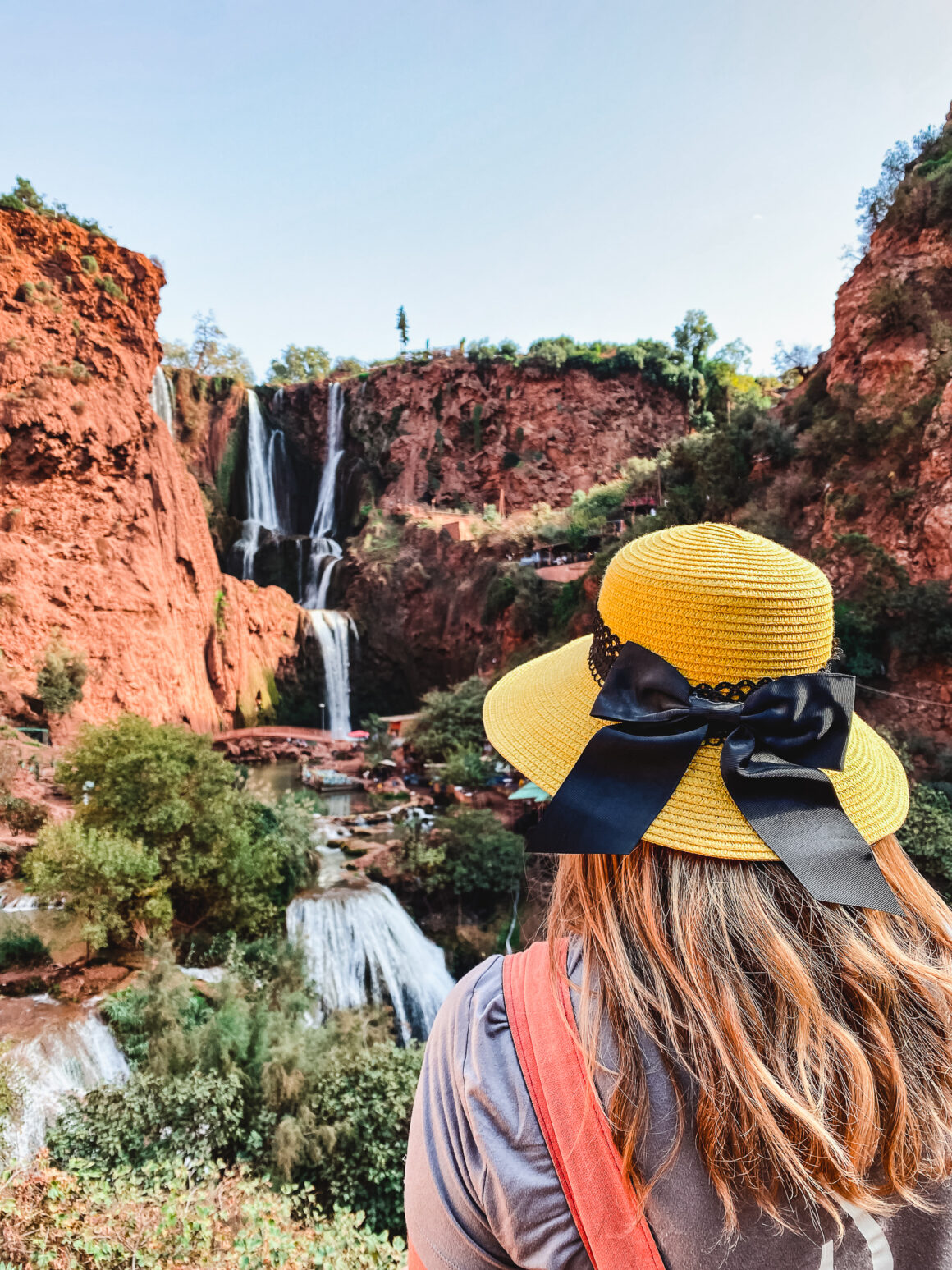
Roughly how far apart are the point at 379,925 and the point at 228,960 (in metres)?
2.24

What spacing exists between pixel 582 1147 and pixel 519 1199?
75 mm

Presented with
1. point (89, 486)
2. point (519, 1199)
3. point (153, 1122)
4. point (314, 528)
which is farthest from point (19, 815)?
point (314, 528)

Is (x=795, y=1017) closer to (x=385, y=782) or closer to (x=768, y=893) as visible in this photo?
(x=768, y=893)

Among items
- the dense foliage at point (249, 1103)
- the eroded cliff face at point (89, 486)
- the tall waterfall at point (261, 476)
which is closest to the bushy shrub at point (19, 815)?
the dense foliage at point (249, 1103)

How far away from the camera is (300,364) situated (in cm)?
3225

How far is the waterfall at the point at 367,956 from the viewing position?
→ 7770mm

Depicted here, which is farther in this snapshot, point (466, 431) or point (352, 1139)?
point (466, 431)

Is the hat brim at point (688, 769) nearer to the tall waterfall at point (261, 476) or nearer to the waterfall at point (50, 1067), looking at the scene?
the waterfall at point (50, 1067)

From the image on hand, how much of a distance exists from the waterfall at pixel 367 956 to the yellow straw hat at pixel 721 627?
7.95m

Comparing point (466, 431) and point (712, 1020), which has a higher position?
point (466, 431)

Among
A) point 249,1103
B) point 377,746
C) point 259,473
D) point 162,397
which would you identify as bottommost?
point 377,746

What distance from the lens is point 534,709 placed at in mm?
1162

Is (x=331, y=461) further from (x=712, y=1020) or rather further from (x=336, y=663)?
(x=712, y=1020)

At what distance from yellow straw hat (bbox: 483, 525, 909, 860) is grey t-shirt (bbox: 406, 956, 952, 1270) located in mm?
261
